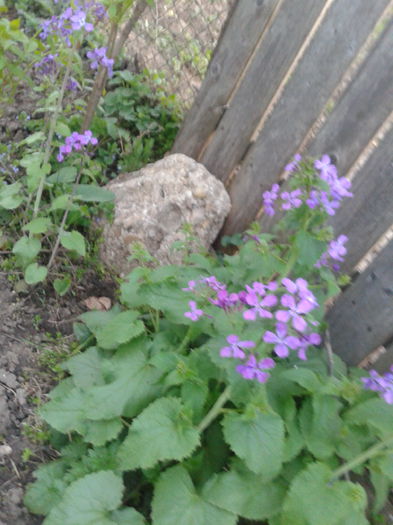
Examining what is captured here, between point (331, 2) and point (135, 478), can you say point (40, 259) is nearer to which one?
Result: point (135, 478)

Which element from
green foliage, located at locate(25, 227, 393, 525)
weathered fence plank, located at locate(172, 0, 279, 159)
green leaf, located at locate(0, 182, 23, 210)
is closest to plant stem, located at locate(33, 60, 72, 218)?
green leaf, located at locate(0, 182, 23, 210)

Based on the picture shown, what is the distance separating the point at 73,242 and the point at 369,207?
126cm

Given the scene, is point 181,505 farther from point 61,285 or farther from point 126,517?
point 61,285

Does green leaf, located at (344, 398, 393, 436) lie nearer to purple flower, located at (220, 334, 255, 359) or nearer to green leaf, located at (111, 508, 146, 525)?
purple flower, located at (220, 334, 255, 359)

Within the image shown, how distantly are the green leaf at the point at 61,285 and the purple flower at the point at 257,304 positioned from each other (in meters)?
1.22

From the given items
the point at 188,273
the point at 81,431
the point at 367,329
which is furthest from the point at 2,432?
the point at 367,329

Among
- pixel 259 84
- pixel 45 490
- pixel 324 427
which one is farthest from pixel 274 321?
pixel 259 84

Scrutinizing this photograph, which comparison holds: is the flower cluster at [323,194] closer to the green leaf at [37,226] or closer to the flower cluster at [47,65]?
the green leaf at [37,226]

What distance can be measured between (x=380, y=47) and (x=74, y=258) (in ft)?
5.44

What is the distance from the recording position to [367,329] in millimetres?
2432

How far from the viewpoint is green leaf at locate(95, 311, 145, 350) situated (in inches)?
78.4

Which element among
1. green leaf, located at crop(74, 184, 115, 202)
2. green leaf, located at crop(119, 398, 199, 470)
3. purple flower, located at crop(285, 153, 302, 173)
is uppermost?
purple flower, located at crop(285, 153, 302, 173)

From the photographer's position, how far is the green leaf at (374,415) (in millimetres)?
1622

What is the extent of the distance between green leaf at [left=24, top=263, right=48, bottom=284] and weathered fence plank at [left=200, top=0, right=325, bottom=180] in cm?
113
